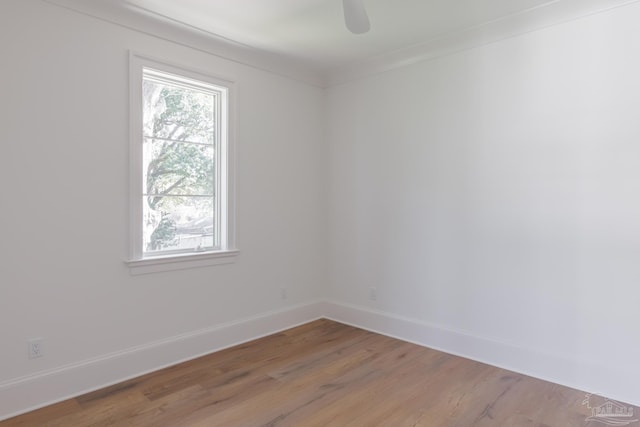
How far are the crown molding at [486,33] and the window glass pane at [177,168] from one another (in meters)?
1.80

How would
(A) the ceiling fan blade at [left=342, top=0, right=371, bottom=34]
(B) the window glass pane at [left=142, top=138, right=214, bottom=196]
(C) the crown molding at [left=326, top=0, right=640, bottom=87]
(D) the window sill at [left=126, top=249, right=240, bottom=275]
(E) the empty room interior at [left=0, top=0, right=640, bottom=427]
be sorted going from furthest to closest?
(B) the window glass pane at [left=142, top=138, right=214, bottom=196] → (D) the window sill at [left=126, top=249, right=240, bottom=275] → (C) the crown molding at [left=326, top=0, right=640, bottom=87] → (E) the empty room interior at [left=0, top=0, right=640, bottom=427] → (A) the ceiling fan blade at [left=342, top=0, right=371, bottom=34]

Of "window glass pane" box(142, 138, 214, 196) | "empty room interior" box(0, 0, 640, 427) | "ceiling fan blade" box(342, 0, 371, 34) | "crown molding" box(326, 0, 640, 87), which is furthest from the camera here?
"window glass pane" box(142, 138, 214, 196)

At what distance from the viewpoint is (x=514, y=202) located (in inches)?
115

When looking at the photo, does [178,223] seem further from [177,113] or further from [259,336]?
[259,336]

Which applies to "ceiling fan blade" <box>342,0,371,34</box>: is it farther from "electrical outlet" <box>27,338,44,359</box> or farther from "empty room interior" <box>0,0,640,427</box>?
"electrical outlet" <box>27,338,44,359</box>

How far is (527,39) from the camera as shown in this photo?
2.82 metres

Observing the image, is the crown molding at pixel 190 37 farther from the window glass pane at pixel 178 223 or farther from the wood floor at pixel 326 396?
the wood floor at pixel 326 396

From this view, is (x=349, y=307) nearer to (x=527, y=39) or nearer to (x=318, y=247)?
(x=318, y=247)

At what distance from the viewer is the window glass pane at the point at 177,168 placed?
116 inches

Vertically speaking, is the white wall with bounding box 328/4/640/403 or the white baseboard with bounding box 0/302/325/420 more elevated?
the white wall with bounding box 328/4/640/403

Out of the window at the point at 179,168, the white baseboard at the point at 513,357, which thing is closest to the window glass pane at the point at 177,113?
the window at the point at 179,168

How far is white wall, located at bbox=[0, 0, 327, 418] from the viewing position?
89.5 inches

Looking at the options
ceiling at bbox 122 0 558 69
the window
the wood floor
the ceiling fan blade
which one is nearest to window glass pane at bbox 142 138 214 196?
the window

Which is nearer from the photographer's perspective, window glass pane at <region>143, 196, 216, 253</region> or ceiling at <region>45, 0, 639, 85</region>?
ceiling at <region>45, 0, 639, 85</region>
